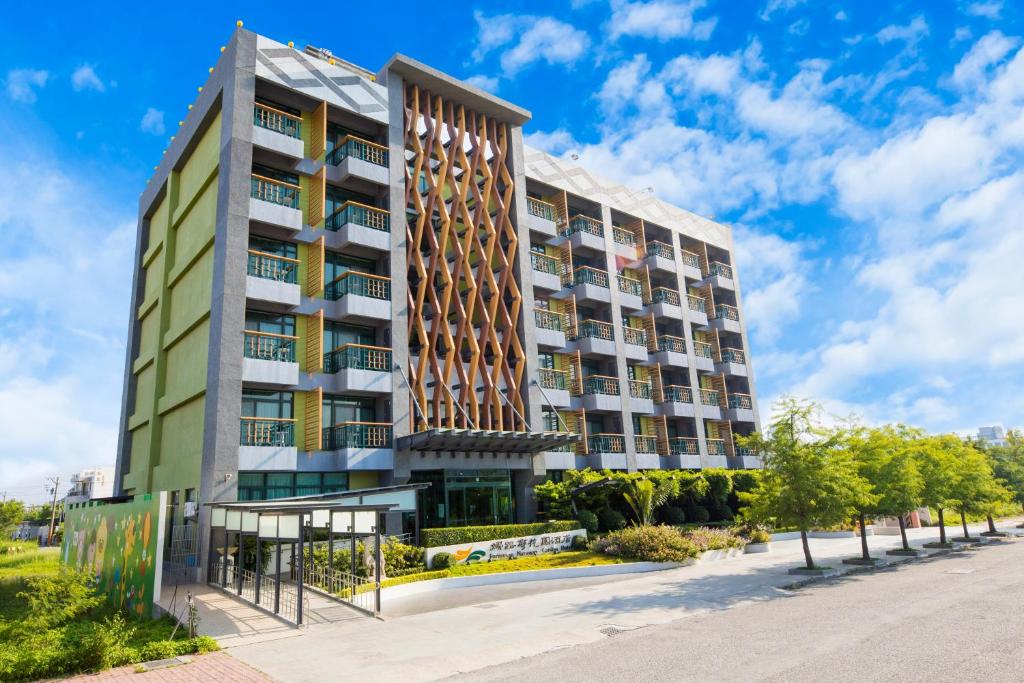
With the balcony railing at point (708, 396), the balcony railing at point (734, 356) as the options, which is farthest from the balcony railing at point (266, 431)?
the balcony railing at point (734, 356)

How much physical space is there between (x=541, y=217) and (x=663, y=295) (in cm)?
1199

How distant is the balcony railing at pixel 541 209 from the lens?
130 ft

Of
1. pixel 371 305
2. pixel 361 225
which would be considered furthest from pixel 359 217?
pixel 371 305

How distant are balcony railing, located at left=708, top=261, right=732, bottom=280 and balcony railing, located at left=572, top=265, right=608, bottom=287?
13488mm

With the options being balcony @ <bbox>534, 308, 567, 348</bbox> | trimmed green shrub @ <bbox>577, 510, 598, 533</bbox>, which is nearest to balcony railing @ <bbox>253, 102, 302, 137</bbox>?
balcony @ <bbox>534, 308, 567, 348</bbox>

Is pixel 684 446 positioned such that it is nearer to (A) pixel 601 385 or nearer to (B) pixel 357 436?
(A) pixel 601 385

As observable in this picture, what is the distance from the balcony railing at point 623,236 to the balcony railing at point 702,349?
8.97 meters

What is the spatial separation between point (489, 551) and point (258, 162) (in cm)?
2084

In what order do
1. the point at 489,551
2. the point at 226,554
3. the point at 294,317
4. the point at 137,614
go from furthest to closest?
1. the point at 294,317
2. the point at 489,551
3. the point at 226,554
4. the point at 137,614

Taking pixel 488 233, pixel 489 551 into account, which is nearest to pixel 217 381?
pixel 489 551

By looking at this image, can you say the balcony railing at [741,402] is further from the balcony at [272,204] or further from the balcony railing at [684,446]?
the balcony at [272,204]

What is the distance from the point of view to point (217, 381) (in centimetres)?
2588

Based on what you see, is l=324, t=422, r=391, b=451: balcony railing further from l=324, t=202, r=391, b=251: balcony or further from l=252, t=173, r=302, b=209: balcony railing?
l=252, t=173, r=302, b=209: balcony railing

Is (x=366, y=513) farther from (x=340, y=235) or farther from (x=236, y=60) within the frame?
(x=236, y=60)
